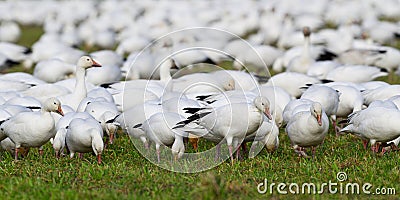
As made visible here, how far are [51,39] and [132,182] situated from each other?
13750 mm

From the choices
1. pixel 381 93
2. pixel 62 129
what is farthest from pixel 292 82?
pixel 62 129

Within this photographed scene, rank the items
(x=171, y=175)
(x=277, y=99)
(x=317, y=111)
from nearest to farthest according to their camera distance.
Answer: (x=171, y=175), (x=317, y=111), (x=277, y=99)

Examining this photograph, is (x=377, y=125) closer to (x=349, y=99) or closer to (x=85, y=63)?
(x=349, y=99)

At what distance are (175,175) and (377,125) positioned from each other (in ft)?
7.06

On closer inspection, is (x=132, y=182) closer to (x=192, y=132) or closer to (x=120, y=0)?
(x=192, y=132)

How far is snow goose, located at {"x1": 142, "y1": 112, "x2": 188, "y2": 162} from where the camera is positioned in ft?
24.6

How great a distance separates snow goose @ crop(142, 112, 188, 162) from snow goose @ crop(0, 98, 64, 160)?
102 centimetres

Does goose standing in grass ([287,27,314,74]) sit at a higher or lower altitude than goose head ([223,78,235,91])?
lower

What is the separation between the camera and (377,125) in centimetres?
743

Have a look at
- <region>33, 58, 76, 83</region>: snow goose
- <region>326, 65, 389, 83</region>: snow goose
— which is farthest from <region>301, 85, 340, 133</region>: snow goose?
<region>33, 58, 76, 83</region>: snow goose

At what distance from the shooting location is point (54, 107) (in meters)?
7.73

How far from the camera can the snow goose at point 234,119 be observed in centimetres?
737

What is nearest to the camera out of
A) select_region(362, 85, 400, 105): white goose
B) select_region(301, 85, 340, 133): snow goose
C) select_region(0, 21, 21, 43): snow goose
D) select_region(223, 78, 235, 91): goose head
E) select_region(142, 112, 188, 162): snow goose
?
select_region(142, 112, 188, 162): snow goose

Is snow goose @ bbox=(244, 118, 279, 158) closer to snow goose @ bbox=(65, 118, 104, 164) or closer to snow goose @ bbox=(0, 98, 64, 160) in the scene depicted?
snow goose @ bbox=(65, 118, 104, 164)
